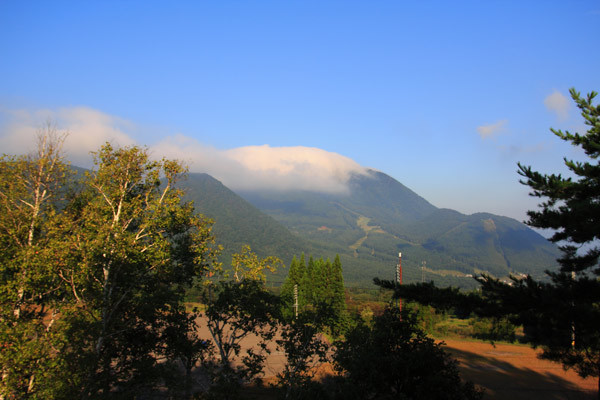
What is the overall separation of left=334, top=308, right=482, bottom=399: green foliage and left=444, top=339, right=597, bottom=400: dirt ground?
14.4 meters

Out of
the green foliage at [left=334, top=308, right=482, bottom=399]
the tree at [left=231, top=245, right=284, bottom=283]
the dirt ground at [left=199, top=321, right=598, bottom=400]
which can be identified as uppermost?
the tree at [left=231, top=245, right=284, bottom=283]

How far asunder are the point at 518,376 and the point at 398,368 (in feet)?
70.9

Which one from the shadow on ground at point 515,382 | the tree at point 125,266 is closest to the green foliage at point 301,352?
the tree at point 125,266

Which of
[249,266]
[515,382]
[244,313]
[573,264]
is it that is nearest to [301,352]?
[244,313]

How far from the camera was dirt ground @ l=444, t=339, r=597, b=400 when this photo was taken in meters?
22.0

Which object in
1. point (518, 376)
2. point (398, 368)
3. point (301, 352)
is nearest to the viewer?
point (398, 368)

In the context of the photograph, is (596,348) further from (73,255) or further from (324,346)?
(73,255)

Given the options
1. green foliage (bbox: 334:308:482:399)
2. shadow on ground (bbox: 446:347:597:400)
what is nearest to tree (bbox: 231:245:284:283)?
green foliage (bbox: 334:308:482:399)

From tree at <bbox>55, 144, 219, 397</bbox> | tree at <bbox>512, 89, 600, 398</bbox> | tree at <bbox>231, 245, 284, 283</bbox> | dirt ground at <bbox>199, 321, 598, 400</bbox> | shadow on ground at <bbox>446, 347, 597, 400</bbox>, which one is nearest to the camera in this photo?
tree at <bbox>512, 89, 600, 398</bbox>

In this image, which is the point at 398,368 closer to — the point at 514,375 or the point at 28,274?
the point at 28,274

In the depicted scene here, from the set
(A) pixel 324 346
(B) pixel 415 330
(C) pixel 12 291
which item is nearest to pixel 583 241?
(B) pixel 415 330

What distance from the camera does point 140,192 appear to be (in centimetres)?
1445

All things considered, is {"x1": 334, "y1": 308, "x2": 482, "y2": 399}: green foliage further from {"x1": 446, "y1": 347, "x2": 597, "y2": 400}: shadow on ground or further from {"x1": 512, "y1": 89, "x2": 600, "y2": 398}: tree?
{"x1": 446, "y1": 347, "x2": 597, "y2": 400}: shadow on ground

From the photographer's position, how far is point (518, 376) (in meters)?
26.1
